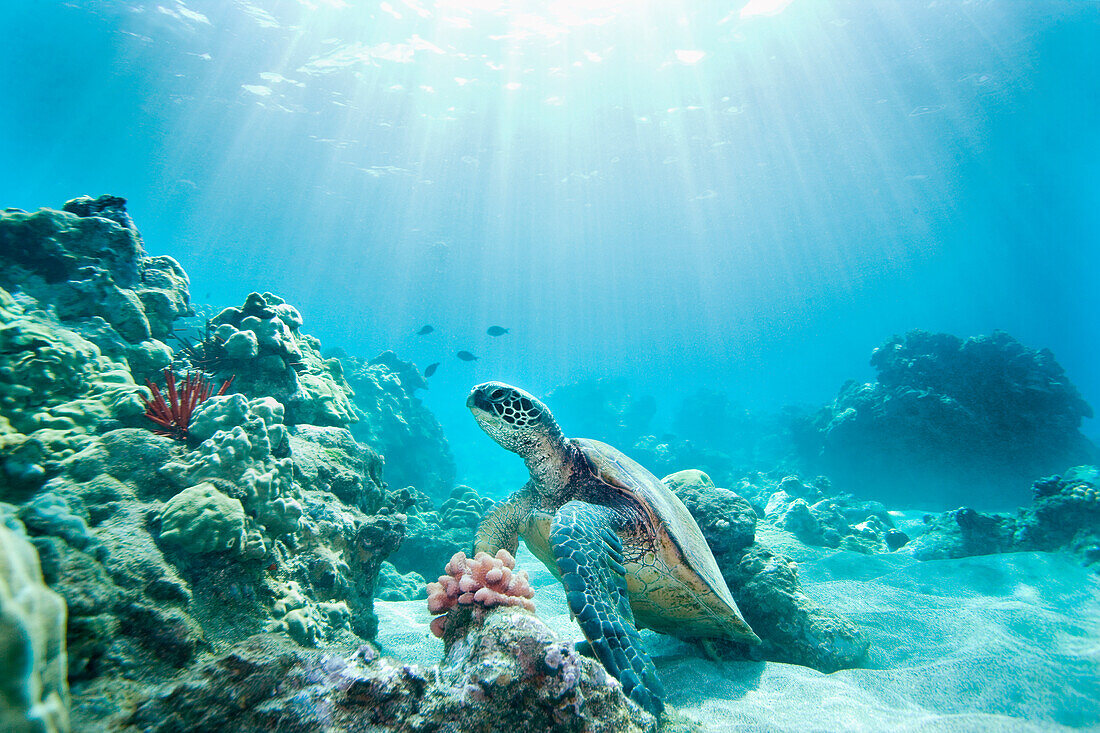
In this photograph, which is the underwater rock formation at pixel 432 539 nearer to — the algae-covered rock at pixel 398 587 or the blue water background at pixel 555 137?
the algae-covered rock at pixel 398 587

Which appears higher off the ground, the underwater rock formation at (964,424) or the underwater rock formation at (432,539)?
the underwater rock formation at (964,424)

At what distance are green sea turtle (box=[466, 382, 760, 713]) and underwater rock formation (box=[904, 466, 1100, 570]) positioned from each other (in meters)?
6.66

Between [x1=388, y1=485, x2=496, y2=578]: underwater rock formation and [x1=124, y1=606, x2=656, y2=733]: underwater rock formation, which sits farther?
[x1=388, y1=485, x2=496, y2=578]: underwater rock formation

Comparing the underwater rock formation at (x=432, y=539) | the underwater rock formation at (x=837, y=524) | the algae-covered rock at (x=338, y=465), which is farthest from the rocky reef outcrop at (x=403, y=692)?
the underwater rock formation at (x=837, y=524)

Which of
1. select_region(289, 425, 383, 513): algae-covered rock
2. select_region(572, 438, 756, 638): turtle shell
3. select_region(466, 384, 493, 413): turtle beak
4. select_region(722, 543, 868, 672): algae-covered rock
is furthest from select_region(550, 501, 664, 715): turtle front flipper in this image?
select_region(289, 425, 383, 513): algae-covered rock

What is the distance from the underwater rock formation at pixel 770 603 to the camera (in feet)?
11.1

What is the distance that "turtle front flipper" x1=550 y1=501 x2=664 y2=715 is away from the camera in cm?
178

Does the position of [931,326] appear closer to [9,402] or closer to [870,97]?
[870,97]

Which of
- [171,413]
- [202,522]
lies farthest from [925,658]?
[171,413]

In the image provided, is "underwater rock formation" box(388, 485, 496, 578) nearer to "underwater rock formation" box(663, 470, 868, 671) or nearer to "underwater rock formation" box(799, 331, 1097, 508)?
"underwater rock formation" box(663, 470, 868, 671)

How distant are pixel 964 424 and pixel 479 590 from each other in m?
16.8

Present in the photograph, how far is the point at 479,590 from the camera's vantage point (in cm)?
170

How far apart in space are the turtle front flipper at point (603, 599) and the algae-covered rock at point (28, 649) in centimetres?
166

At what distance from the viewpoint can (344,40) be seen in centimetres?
1702
